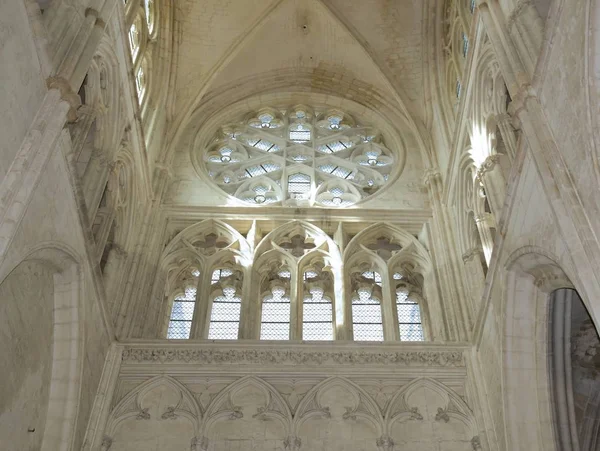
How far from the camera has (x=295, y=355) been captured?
10273 mm

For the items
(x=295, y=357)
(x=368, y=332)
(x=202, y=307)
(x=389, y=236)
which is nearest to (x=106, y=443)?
(x=295, y=357)

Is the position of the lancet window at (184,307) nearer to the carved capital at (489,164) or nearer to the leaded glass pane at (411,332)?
the leaded glass pane at (411,332)

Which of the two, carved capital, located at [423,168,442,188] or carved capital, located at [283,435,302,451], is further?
carved capital, located at [423,168,442,188]

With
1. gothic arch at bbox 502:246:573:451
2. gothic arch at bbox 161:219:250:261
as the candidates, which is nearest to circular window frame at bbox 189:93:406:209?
gothic arch at bbox 161:219:250:261

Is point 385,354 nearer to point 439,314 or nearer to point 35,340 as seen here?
point 439,314

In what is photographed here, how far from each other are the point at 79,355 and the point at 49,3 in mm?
4023

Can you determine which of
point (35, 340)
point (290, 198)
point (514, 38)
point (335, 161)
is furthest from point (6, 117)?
point (335, 161)

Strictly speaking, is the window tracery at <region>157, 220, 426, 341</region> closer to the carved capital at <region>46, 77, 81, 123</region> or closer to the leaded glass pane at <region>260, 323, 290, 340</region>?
the leaded glass pane at <region>260, 323, 290, 340</region>

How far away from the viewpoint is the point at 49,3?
8.45m

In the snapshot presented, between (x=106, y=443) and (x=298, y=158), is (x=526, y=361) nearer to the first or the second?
(x=106, y=443)

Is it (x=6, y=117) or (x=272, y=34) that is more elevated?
(x=272, y=34)

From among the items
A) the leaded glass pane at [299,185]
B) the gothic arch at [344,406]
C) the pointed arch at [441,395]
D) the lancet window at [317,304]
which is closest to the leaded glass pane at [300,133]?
the leaded glass pane at [299,185]

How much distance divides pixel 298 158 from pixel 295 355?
19.1ft

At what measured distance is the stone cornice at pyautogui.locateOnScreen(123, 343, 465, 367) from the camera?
1023 cm
